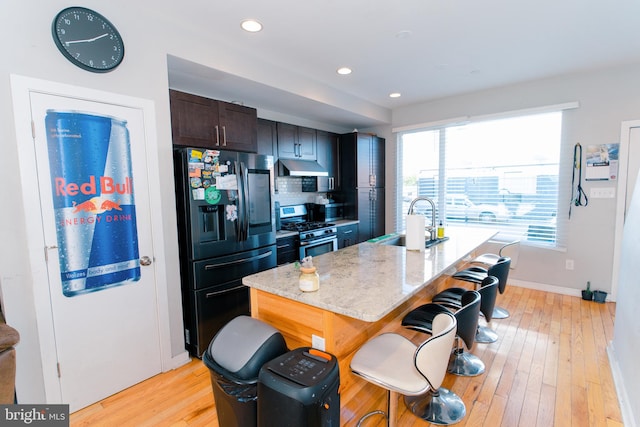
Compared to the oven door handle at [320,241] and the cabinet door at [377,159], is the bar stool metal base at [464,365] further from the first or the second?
the cabinet door at [377,159]

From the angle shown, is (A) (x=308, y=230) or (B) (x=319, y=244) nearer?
(A) (x=308, y=230)

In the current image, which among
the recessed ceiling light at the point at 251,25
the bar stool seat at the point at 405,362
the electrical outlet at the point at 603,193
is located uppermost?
the recessed ceiling light at the point at 251,25

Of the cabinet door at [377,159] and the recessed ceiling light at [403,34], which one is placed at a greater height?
the recessed ceiling light at [403,34]

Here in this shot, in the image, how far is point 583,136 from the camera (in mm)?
3637

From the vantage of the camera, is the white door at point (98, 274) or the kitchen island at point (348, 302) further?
the white door at point (98, 274)

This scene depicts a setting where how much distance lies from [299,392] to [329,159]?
3.99 m

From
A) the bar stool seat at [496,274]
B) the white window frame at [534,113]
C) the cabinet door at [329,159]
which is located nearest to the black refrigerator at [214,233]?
the cabinet door at [329,159]

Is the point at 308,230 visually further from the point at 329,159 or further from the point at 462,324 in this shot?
the point at 462,324

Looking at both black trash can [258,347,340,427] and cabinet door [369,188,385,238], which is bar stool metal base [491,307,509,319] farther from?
black trash can [258,347,340,427]

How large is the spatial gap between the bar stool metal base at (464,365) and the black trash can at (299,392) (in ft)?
4.90

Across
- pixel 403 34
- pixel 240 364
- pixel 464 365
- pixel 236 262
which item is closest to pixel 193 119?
pixel 236 262

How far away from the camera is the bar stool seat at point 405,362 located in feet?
4.31

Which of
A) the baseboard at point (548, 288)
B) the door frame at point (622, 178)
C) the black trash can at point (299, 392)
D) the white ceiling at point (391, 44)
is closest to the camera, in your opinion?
the black trash can at point (299, 392)

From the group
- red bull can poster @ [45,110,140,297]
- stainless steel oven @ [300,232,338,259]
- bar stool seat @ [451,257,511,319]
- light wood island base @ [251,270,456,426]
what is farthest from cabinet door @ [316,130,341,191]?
light wood island base @ [251,270,456,426]
